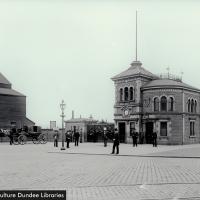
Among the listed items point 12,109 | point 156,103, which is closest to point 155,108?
point 156,103

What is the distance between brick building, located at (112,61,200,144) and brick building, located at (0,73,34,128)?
64.4ft

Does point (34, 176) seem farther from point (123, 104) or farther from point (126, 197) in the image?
point (123, 104)

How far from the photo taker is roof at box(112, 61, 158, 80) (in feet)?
135

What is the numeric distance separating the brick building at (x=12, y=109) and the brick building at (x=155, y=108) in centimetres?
1964

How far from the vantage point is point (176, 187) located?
10141 mm

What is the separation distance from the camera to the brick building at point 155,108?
39.5 meters

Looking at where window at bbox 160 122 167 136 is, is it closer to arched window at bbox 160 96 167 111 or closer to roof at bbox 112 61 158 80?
arched window at bbox 160 96 167 111

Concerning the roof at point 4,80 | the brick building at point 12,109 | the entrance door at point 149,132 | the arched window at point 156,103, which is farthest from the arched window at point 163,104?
the roof at point 4,80

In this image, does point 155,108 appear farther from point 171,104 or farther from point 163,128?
point 163,128

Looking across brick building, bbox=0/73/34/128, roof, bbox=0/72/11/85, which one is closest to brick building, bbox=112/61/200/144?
brick building, bbox=0/73/34/128

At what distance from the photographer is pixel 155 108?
40.3 m

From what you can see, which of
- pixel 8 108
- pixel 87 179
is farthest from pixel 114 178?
pixel 8 108

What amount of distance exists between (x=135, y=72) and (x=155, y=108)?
4661 mm

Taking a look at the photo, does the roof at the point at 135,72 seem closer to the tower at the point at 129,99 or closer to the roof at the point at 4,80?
the tower at the point at 129,99
